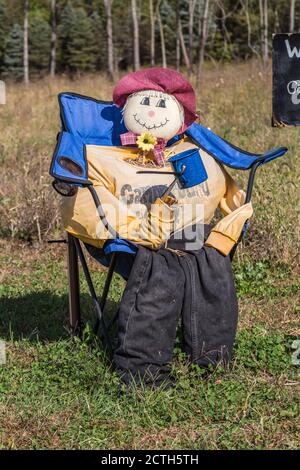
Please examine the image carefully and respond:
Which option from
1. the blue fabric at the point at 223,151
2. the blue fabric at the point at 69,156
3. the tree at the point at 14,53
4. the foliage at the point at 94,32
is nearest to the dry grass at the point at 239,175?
the blue fabric at the point at 223,151

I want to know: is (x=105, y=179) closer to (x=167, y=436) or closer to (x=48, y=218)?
(x=167, y=436)

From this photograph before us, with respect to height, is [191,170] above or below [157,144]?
below

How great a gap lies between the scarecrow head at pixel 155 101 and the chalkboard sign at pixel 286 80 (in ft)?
1.60

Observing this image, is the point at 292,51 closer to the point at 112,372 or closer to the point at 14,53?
the point at 112,372

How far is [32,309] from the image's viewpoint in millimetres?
4512

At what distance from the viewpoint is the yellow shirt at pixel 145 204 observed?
3357mm

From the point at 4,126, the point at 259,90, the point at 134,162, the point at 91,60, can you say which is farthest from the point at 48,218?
the point at 91,60

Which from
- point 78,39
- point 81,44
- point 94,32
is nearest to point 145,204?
point 81,44

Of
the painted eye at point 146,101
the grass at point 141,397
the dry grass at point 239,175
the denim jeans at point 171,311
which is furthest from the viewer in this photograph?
the dry grass at point 239,175

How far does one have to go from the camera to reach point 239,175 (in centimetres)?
Answer: 613

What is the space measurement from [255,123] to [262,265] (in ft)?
12.6

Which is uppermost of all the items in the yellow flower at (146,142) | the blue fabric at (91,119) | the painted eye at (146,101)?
the painted eye at (146,101)

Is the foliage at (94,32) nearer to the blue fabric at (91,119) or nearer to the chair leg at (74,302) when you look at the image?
the blue fabric at (91,119)

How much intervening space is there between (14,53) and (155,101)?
35.0m
